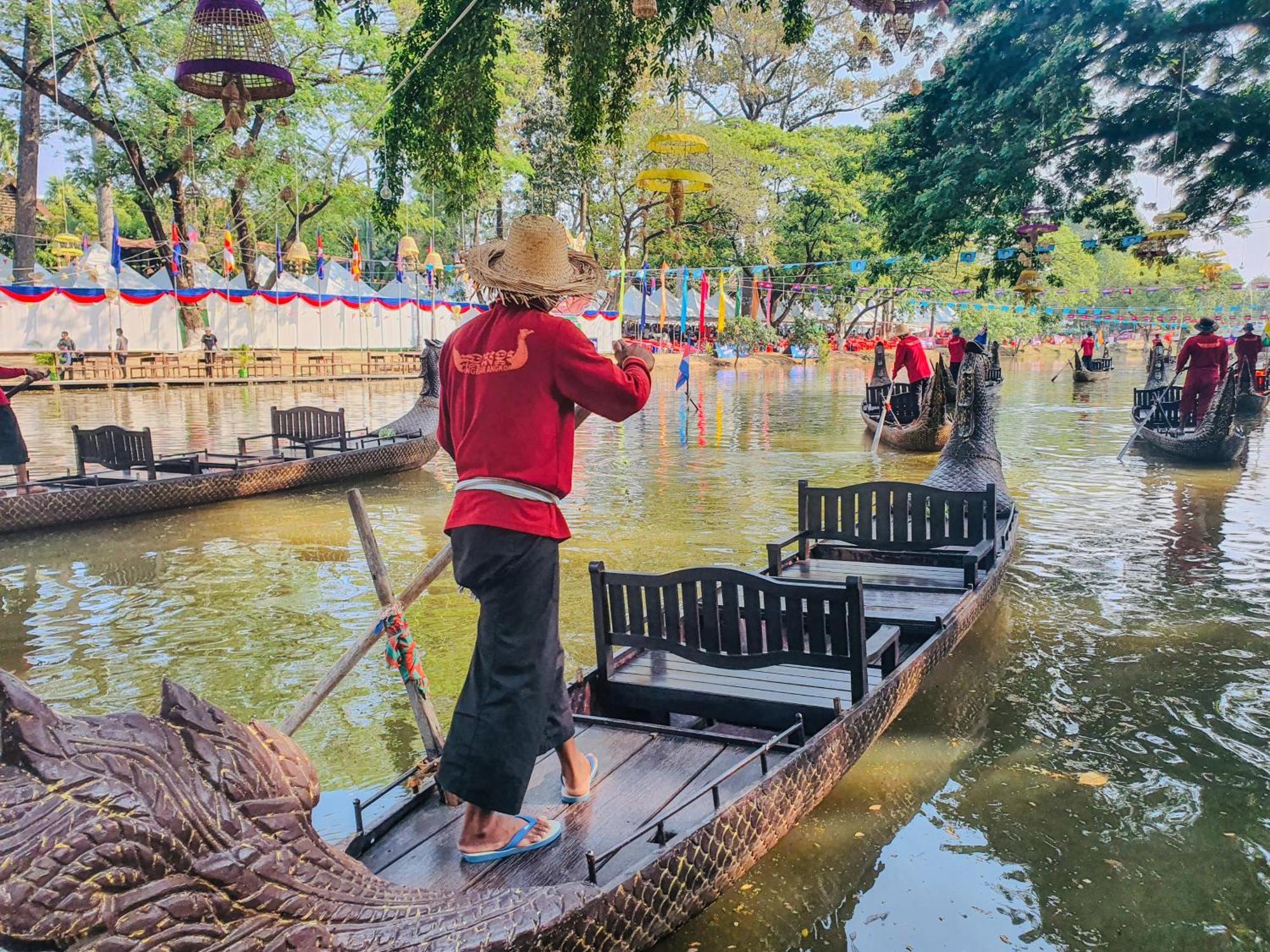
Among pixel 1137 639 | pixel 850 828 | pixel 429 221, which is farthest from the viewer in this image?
pixel 429 221

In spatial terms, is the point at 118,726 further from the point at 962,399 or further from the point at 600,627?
the point at 962,399

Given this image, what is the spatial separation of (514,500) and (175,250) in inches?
1026

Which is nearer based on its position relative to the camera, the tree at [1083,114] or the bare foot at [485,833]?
the bare foot at [485,833]

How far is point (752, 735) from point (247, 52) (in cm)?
600

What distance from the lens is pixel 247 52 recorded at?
6828 mm

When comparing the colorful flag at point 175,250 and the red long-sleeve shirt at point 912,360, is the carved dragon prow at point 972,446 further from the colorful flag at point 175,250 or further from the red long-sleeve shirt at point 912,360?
the colorful flag at point 175,250

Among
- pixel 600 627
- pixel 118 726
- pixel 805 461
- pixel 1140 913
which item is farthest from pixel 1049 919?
pixel 805 461

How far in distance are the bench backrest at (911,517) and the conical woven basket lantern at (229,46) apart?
492 cm

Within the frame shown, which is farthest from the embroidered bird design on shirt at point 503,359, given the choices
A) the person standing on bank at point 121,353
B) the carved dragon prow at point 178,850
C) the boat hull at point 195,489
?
the person standing on bank at point 121,353

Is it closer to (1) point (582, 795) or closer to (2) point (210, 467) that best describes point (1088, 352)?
(2) point (210, 467)

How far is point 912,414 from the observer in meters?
16.6

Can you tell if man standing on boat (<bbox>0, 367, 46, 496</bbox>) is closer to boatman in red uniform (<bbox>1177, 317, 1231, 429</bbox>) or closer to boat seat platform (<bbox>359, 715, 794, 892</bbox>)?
boat seat platform (<bbox>359, 715, 794, 892</bbox>)

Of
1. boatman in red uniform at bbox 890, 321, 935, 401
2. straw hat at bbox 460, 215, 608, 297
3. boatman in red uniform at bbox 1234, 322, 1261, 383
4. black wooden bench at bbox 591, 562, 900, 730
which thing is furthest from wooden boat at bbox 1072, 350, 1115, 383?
straw hat at bbox 460, 215, 608, 297

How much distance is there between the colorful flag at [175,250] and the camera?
25.0 metres
